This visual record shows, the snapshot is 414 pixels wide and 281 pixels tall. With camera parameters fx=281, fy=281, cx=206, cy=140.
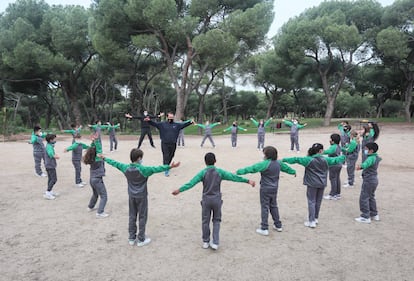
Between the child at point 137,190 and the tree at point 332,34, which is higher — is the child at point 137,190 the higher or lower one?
the lower one

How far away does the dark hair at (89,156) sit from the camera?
219 inches

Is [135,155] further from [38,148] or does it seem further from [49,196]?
[38,148]

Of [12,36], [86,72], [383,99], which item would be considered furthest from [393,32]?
[12,36]

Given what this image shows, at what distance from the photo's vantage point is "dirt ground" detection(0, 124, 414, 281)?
382 centimetres

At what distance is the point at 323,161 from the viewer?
17.1 ft

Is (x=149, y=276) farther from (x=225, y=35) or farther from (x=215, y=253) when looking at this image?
(x=225, y=35)

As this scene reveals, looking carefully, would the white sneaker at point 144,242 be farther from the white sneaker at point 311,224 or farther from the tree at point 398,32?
the tree at point 398,32

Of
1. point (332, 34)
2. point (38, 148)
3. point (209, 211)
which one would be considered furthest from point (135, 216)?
point (332, 34)

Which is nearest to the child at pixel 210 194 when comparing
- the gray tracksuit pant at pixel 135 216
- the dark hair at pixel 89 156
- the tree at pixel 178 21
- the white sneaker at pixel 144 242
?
the gray tracksuit pant at pixel 135 216

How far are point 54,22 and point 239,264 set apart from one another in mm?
32086

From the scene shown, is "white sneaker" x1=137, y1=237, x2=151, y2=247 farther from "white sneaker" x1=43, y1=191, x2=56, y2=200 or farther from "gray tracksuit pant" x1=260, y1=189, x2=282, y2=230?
"white sneaker" x1=43, y1=191, x2=56, y2=200

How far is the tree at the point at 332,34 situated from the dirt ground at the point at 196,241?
861 inches

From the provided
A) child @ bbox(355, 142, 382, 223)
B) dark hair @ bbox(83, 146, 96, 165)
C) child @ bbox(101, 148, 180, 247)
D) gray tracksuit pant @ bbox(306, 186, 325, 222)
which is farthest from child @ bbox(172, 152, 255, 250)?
child @ bbox(355, 142, 382, 223)

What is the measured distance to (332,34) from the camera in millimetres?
25328
